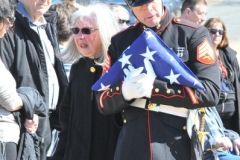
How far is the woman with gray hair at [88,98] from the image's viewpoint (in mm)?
4195

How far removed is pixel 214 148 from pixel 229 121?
2.09 m

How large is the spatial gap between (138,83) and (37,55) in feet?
6.25

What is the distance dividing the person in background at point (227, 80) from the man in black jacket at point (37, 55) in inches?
70.9

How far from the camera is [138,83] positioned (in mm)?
3254

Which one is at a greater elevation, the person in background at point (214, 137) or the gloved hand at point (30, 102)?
the gloved hand at point (30, 102)

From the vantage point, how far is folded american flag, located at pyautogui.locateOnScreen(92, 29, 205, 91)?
130 inches

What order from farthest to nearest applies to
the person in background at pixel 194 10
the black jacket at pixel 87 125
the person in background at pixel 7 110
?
the person in background at pixel 194 10 → the black jacket at pixel 87 125 → the person in background at pixel 7 110

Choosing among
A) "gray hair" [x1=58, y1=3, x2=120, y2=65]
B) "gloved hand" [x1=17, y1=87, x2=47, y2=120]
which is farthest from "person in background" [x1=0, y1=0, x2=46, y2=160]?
"gray hair" [x1=58, y1=3, x2=120, y2=65]

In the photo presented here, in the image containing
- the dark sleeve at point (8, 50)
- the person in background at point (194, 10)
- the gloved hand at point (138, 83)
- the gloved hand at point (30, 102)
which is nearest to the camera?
the gloved hand at point (138, 83)

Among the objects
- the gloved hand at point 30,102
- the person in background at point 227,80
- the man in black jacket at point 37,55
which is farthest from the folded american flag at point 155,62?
the person in background at point 227,80

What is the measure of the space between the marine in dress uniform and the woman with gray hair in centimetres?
70

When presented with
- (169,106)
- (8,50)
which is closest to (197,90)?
(169,106)

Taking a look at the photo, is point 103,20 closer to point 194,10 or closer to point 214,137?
point 214,137

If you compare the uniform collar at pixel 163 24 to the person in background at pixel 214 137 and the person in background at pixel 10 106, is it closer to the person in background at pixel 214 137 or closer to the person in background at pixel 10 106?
the person in background at pixel 214 137
